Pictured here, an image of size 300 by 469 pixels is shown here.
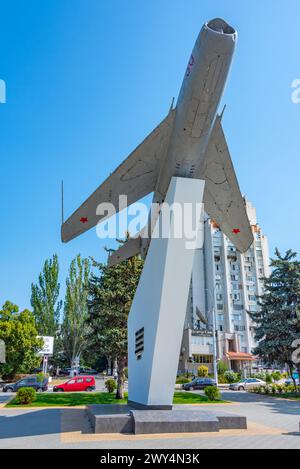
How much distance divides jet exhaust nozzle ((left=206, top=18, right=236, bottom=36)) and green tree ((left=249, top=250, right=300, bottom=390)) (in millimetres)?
21683

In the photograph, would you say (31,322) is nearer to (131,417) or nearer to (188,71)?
(131,417)

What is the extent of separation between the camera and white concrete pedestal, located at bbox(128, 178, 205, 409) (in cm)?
1036

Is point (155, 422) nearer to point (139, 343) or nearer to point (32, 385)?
point (139, 343)

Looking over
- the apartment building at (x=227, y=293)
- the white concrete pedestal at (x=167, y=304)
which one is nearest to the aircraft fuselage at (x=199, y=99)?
the white concrete pedestal at (x=167, y=304)

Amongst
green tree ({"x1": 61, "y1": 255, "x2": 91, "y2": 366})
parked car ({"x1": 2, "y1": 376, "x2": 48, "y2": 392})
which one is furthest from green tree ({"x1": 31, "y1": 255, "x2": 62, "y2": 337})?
parked car ({"x1": 2, "y1": 376, "x2": 48, "y2": 392})

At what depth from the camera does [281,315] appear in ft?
87.8

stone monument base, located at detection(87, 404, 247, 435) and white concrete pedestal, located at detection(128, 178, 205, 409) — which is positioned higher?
white concrete pedestal, located at detection(128, 178, 205, 409)

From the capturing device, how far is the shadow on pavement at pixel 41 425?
10.2 m

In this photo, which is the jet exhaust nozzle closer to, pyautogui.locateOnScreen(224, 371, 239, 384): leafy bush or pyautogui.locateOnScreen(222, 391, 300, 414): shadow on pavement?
pyautogui.locateOnScreen(222, 391, 300, 414): shadow on pavement

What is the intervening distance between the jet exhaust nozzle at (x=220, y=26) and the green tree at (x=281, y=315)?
21683 millimetres

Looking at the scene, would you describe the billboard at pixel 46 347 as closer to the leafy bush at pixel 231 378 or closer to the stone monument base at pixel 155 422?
the leafy bush at pixel 231 378

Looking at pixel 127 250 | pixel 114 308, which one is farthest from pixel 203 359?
pixel 127 250

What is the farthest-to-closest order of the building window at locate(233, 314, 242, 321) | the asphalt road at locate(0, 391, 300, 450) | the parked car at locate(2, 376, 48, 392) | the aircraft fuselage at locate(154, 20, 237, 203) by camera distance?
the building window at locate(233, 314, 242, 321) → the parked car at locate(2, 376, 48, 392) → the aircraft fuselage at locate(154, 20, 237, 203) → the asphalt road at locate(0, 391, 300, 450)

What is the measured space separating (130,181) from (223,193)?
3427 mm
